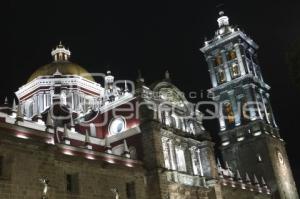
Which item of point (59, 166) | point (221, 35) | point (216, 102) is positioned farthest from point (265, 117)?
point (59, 166)

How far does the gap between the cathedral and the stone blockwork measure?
0.20 feet

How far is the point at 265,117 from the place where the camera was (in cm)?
5622

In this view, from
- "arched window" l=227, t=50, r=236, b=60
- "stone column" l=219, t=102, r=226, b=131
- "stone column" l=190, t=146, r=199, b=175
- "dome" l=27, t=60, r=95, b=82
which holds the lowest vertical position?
"stone column" l=190, t=146, r=199, b=175

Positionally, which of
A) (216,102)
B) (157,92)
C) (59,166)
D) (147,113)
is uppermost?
(216,102)

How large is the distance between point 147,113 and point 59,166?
11.0 m

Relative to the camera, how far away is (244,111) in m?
55.7

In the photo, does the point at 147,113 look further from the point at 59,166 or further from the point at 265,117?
the point at 265,117

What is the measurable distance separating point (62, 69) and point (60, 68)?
1.00 ft

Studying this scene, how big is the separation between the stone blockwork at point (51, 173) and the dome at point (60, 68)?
70.1 feet

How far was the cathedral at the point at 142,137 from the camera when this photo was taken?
1006 inches

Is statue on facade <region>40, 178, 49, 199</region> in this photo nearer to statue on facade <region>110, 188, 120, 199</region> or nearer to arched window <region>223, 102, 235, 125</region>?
statue on facade <region>110, 188, 120, 199</region>

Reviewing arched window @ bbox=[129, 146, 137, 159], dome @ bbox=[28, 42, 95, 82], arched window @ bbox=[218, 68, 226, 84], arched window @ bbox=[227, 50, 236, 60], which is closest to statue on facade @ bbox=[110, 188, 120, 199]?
arched window @ bbox=[129, 146, 137, 159]

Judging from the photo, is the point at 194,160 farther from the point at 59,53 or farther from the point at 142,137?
the point at 59,53

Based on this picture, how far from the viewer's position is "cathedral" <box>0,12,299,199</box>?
25547mm
